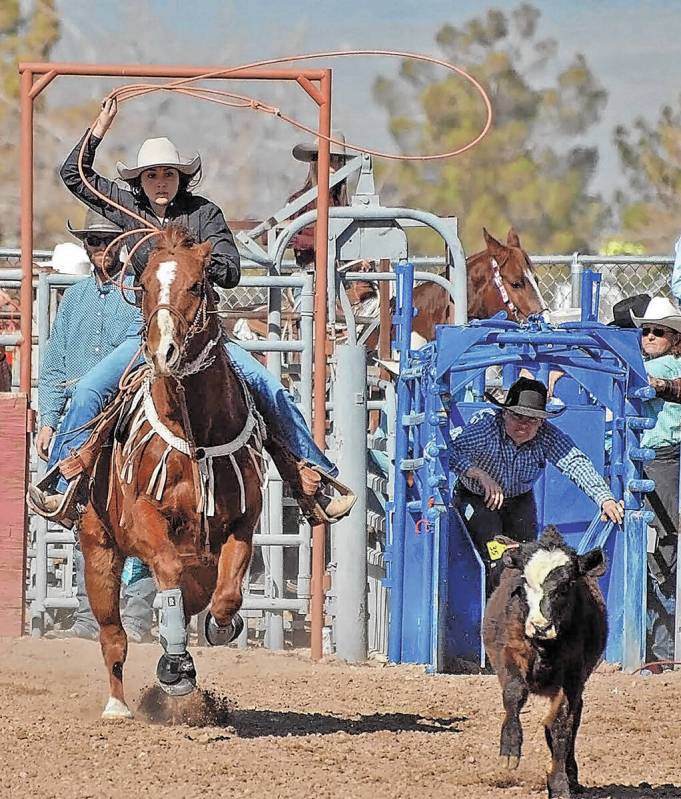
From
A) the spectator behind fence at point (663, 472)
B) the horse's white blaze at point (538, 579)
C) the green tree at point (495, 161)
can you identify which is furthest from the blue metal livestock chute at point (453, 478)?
the green tree at point (495, 161)

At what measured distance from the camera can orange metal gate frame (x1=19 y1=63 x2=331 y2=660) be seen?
9578 mm

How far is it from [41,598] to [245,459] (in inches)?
152

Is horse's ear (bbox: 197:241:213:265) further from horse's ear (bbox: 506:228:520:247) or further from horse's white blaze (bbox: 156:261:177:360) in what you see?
horse's ear (bbox: 506:228:520:247)

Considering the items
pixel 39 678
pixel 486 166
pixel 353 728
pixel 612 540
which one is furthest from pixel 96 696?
pixel 486 166

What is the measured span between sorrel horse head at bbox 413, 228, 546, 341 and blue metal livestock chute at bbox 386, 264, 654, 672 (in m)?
1.93

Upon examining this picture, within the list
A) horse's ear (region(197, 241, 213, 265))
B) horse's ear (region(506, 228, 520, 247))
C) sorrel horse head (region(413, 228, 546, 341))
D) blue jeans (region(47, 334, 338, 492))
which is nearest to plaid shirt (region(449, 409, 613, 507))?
blue jeans (region(47, 334, 338, 492))

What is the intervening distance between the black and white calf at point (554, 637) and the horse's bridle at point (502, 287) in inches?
236

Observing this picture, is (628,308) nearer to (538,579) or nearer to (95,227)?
(95,227)

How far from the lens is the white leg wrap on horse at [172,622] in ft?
22.9

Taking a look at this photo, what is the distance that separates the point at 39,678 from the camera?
8961mm

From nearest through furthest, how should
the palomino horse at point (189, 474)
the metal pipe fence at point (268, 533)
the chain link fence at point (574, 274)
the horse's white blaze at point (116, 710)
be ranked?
the palomino horse at point (189, 474) → the horse's white blaze at point (116, 710) → the metal pipe fence at point (268, 533) → the chain link fence at point (574, 274)

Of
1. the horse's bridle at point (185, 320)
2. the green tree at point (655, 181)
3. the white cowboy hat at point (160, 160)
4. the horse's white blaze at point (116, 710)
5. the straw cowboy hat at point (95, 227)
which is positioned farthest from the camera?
the green tree at point (655, 181)

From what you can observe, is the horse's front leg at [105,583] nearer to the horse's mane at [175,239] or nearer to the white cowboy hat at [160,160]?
the horse's mane at [175,239]

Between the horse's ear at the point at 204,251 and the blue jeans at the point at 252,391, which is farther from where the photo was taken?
the blue jeans at the point at 252,391
